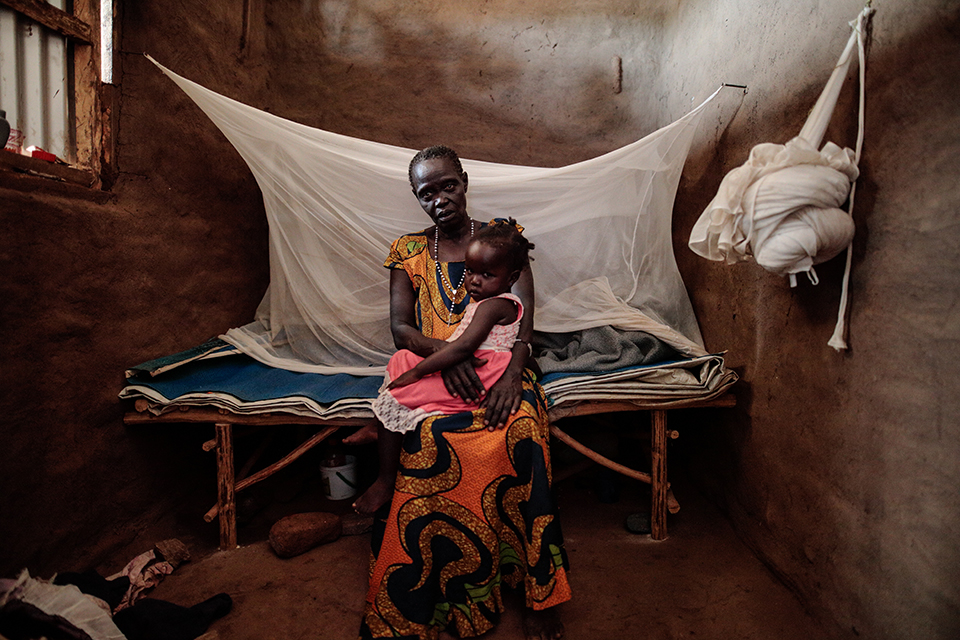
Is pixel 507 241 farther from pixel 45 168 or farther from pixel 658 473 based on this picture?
pixel 45 168

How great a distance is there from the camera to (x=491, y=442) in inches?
59.7

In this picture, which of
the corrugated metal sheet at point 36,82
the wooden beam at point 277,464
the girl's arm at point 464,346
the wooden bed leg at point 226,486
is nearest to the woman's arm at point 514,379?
the girl's arm at point 464,346

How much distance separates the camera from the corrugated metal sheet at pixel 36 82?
165cm

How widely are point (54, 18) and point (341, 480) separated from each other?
212cm

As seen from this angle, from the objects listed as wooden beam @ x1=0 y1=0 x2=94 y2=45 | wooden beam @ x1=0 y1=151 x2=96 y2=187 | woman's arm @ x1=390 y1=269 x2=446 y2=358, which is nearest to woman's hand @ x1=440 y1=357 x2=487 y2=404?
woman's arm @ x1=390 y1=269 x2=446 y2=358

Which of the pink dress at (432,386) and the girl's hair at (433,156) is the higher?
the girl's hair at (433,156)

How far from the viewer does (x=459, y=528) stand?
1.52m

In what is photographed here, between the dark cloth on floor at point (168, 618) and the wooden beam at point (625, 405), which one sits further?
the wooden beam at point (625, 405)

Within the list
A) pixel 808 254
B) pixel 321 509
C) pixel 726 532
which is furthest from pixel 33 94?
pixel 726 532

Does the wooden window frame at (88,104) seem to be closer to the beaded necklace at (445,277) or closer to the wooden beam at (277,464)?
the wooden beam at (277,464)

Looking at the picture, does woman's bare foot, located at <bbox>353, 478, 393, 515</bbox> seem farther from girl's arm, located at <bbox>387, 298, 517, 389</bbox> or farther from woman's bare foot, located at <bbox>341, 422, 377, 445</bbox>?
girl's arm, located at <bbox>387, 298, 517, 389</bbox>

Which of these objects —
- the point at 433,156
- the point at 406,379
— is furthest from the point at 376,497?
the point at 433,156

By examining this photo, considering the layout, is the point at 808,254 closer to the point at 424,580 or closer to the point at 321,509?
the point at 424,580

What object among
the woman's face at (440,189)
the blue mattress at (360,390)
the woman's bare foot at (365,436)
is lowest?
the woman's bare foot at (365,436)
